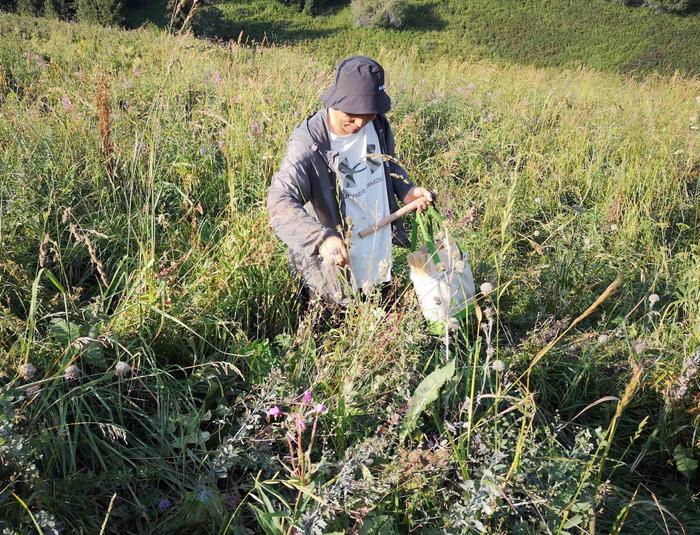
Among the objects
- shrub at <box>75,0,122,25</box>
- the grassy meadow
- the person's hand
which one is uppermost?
shrub at <box>75,0,122,25</box>

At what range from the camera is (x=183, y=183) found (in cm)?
286

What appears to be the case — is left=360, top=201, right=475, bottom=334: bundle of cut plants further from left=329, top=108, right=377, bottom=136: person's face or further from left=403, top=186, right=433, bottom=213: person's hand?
left=329, top=108, right=377, bottom=136: person's face

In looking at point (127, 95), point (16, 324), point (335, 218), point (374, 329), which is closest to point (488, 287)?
point (374, 329)

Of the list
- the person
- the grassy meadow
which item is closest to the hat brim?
the person

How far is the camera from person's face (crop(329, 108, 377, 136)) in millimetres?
2080

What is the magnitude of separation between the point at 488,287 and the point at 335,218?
899 millimetres

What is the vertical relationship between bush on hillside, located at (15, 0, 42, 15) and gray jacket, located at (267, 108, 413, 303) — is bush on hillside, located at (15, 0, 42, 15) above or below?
above

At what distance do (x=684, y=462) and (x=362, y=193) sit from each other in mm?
1647

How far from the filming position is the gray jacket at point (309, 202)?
1.87 meters

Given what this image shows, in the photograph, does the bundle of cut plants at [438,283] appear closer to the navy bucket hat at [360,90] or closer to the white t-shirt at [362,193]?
the white t-shirt at [362,193]

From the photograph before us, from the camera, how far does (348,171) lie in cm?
221

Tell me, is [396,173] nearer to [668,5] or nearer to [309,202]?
[309,202]

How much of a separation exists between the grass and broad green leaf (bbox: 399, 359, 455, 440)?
26992 millimetres

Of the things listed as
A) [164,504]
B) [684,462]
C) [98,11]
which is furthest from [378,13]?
[164,504]
